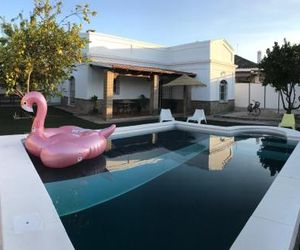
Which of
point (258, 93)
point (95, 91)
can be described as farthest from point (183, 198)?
point (258, 93)

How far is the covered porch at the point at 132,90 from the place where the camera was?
1861 centimetres

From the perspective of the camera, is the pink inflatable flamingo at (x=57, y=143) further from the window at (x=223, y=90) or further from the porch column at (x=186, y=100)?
the window at (x=223, y=90)

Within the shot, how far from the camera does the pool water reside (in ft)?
14.3

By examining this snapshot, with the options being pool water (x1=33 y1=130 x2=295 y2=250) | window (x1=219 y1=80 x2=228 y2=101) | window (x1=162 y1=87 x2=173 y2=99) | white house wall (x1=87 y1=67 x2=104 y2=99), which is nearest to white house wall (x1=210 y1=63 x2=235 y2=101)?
window (x1=219 y1=80 x2=228 y2=101)

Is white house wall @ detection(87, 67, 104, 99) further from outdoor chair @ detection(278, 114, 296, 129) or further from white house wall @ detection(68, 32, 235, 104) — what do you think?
outdoor chair @ detection(278, 114, 296, 129)

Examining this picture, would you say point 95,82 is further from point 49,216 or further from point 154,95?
point 49,216

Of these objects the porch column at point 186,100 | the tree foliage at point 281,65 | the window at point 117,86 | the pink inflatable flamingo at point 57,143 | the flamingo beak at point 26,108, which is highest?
the tree foliage at point 281,65

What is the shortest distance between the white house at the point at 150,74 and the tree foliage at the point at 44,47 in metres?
6.71

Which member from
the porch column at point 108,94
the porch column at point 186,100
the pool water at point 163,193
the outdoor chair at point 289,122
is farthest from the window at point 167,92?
the pool water at point 163,193

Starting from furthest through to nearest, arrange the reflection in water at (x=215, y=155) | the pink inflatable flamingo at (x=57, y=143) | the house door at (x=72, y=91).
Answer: the house door at (x=72, y=91)
the reflection in water at (x=215, y=155)
the pink inflatable flamingo at (x=57, y=143)

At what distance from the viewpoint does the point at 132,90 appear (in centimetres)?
2367

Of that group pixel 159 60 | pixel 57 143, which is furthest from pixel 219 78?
pixel 57 143

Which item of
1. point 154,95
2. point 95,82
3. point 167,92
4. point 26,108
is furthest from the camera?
point 167,92

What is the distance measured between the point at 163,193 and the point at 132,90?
59.2 ft
